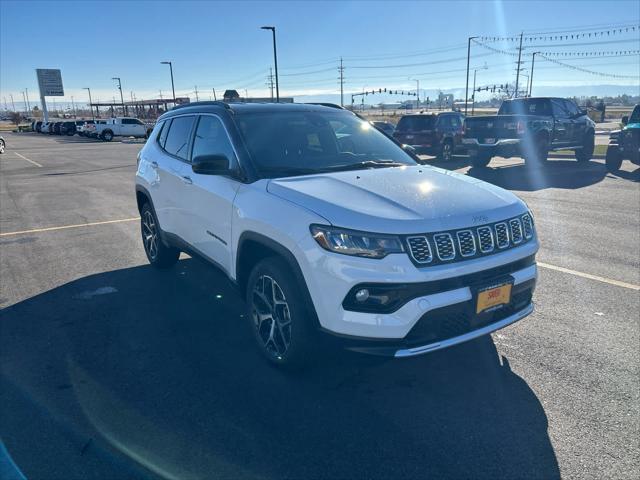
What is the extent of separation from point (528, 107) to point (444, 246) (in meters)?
15.5

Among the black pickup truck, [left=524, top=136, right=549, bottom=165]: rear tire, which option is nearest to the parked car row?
the black pickup truck

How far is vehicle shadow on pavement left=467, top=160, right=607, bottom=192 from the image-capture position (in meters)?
12.3

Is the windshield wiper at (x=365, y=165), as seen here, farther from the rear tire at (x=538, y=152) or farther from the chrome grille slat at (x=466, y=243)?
the rear tire at (x=538, y=152)

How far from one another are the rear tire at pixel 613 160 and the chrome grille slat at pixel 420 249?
1422cm

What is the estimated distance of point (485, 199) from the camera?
338cm

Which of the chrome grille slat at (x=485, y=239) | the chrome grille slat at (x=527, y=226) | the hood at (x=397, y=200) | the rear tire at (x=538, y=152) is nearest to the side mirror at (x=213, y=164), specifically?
the hood at (x=397, y=200)

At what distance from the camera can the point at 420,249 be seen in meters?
2.87

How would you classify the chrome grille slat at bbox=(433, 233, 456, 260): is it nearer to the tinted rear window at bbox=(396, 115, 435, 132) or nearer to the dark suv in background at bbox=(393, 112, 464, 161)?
the dark suv in background at bbox=(393, 112, 464, 161)

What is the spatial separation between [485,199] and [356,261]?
1129 millimetres

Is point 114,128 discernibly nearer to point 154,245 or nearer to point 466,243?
point 154,245

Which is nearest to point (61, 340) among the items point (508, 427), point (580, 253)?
point (508, 427)

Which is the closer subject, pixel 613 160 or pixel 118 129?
pixel 613 160

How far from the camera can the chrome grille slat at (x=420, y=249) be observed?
2857 millimetres

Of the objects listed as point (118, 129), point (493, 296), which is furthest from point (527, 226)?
point (118, 129)
